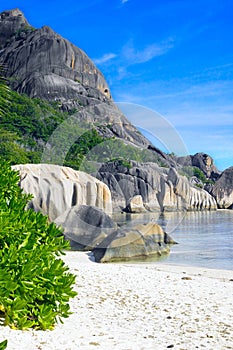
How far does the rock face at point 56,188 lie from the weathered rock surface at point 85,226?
8.77 feet

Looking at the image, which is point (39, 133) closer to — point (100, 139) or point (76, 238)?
point (100, 139)

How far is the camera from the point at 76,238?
51.6 feet

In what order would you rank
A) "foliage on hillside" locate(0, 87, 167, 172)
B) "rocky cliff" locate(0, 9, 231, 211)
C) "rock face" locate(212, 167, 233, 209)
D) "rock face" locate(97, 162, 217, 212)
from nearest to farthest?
1. "foliage on hillside" locate(0, 87, 167, 172)
2. "rock face" locate(97, 162, 217, 212)
3. "rocky cliff" locate(0, 9, 231, 211)
4. "rock face" locate(212, 167, 233, 209)

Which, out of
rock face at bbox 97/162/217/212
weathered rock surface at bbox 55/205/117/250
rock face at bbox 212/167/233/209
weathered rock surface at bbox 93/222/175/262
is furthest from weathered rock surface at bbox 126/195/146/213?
weathered rock surface at bbox 93/222/175/262

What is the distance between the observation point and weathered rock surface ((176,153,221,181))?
79062 mm

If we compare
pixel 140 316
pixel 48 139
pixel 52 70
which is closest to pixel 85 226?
pixel 140 316

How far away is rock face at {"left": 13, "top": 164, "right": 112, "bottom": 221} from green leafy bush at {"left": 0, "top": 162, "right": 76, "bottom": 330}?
13.8 meters

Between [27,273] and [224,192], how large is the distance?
60287 millimetres

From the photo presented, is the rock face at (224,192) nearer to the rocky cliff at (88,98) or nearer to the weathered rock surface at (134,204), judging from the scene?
the rocky cliff at (88,98)

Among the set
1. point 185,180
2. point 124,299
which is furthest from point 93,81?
point 124,299

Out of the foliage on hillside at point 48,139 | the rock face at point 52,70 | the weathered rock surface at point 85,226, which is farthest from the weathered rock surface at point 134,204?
the weathered rock surface at point 85,226

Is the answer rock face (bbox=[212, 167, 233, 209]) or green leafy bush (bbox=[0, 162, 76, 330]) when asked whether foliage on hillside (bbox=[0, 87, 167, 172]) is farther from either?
green leafy bush (bbox=[0, 162, 76, 330])

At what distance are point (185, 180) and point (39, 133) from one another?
1622 cm

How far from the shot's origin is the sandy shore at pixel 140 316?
4758 millimetres
